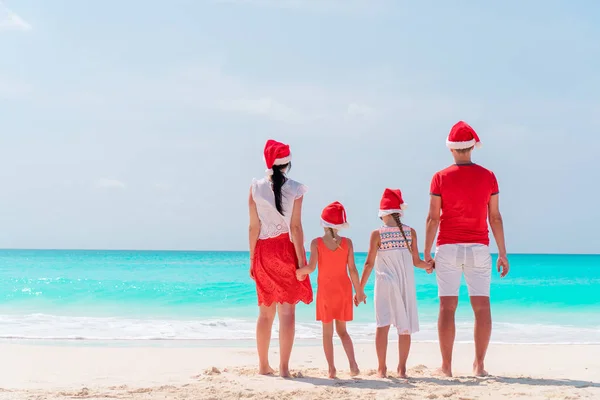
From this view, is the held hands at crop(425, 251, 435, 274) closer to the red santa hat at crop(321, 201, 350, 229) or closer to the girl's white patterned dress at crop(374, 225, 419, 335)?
the girl's white patterned dress at crop(374, 225, 419, 335)

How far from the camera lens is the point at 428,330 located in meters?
10.2

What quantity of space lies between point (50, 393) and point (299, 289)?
1.87 m

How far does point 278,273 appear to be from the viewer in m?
4.74

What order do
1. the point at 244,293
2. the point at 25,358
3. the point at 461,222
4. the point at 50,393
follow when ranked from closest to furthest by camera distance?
the point at 50,393, the point at 461,222, the point at 25,358, the point at 244,293

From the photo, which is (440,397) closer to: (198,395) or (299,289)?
(299,289)

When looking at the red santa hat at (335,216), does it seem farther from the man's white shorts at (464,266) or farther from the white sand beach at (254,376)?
the white sand beach at (254,376)

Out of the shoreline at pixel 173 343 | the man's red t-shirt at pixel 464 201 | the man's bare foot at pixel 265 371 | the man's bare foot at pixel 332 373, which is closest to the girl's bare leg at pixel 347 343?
the man's bare foot at pixel 332 373

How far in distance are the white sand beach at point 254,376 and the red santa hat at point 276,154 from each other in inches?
62.7

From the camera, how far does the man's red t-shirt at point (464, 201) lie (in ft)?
15.4

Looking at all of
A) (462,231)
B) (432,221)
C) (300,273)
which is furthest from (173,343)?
(462,231)

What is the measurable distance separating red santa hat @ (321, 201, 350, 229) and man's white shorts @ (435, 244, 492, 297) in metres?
0.75

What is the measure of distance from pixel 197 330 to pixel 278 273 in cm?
591

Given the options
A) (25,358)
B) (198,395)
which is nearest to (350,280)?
(198,395)

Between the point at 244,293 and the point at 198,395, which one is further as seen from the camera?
the point at 244,293
